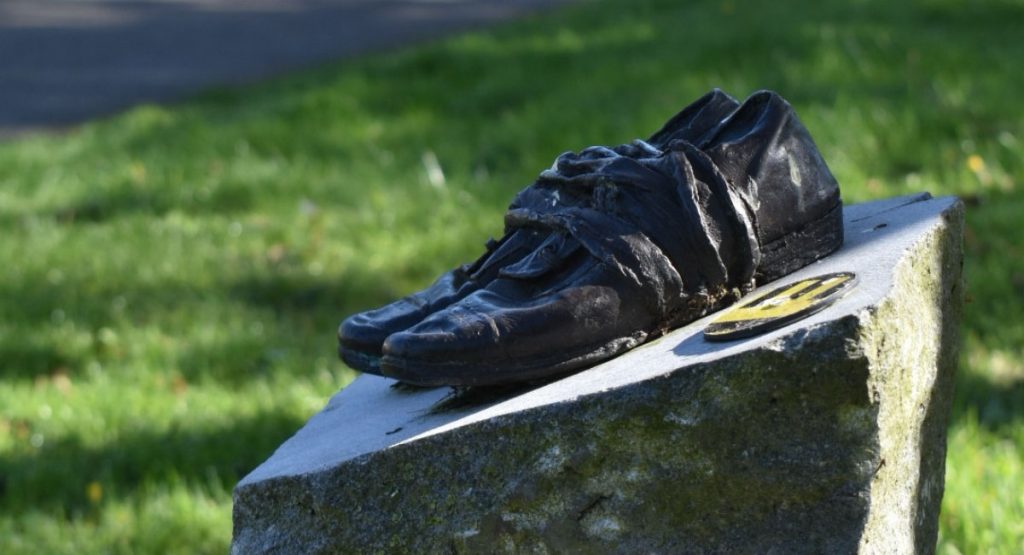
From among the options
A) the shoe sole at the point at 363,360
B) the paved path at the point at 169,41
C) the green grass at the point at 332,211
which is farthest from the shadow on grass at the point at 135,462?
the paved path at the point at 169,41

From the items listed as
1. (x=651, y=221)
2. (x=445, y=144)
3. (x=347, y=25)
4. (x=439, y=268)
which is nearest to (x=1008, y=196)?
(x=439, y=268)

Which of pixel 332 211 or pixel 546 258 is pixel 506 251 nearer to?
pixel 546 258

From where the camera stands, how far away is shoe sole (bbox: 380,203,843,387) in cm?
225

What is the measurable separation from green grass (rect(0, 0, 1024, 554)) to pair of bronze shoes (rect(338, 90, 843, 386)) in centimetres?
106

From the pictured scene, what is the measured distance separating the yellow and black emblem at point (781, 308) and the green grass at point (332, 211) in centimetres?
108

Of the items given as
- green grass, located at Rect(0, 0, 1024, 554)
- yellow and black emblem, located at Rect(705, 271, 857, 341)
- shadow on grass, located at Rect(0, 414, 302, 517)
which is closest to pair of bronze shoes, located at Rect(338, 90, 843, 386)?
yellow and black emblem, located at Rect(705, 271, 857, 341)

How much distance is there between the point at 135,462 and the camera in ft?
13.0

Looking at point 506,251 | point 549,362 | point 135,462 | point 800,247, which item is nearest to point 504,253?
point 506,251

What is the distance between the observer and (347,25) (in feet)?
35.8

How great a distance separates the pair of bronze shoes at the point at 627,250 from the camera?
226 cm

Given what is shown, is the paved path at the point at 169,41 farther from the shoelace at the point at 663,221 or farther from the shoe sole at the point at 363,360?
the shoelace at the point at 663,221

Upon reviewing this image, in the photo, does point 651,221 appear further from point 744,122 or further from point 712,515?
point 712,515

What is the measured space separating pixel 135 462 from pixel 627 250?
2204 mm

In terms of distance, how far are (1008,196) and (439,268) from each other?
214 cm
